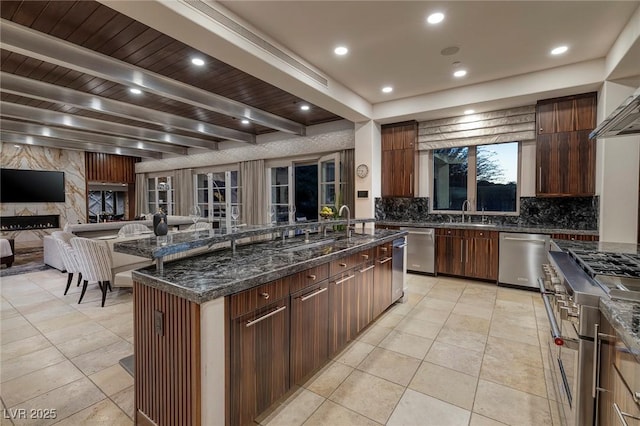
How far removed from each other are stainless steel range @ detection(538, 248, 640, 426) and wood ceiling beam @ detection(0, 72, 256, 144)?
244 inches

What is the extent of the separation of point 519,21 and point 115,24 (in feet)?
13.1

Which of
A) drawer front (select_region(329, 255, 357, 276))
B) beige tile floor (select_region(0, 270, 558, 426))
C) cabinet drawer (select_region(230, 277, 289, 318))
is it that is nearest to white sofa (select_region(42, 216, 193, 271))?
beige tile floor (select_region(0, 270, 558, 426))

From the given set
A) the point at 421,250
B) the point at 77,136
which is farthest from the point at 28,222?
the point at 421,250

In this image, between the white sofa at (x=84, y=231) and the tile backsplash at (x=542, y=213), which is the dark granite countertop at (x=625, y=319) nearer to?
the tile backsplash at (x=542, y=213)

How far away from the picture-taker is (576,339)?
146 cm

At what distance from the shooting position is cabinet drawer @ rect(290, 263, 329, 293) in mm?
1979

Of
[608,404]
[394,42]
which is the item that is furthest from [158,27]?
[608,404]

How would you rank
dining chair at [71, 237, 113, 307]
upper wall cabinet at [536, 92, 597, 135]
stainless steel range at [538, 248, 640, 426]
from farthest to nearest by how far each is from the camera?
upper wall cabinet at [536, 92, 597, 135]
dining chair at [71, 237, 113, 307]
stainless steel range at [538, 248, 640, 426]

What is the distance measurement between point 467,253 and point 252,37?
4414 millimetres

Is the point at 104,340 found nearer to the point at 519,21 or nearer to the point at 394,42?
the point at 394,42

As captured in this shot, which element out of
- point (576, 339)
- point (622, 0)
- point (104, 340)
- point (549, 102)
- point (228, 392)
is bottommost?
point (104, 340)

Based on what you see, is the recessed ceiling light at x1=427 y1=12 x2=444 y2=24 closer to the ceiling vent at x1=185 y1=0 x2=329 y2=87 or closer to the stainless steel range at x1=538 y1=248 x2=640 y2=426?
the ceiling vent at x1=185 y1=0 x2=329 y2=87

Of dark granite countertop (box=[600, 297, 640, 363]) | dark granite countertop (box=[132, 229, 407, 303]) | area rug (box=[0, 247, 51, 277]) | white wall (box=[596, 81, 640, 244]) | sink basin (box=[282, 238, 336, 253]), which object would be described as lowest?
area rug (box=[0, 247, 51, 277])

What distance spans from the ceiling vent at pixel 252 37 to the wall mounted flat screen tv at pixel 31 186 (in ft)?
31.8
